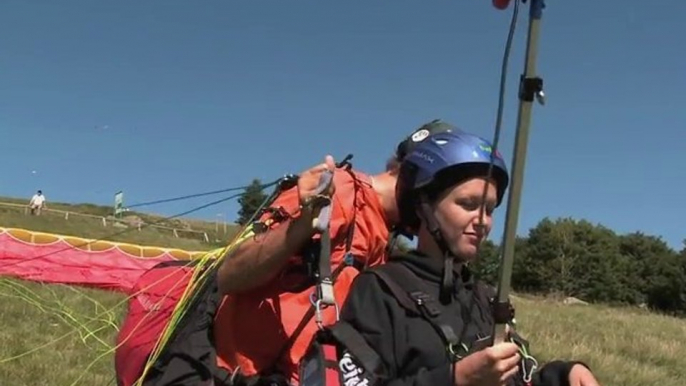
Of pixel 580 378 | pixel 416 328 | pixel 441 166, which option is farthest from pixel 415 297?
pixel 580 378

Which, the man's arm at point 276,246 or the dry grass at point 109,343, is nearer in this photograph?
the man's arm at point 276,246

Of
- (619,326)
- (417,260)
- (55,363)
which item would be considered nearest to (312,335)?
(417,260)

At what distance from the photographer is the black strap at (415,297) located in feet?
10.0

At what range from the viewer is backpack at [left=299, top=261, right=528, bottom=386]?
288cm

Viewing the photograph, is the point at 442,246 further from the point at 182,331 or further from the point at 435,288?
the point at 182,331

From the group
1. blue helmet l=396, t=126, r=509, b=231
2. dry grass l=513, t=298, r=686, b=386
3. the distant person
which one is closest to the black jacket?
blue helmet l=396, t=126, r=509, b=231

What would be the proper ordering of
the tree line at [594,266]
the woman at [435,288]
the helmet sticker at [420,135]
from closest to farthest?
the woman at [435,288] → the helmet sticker at [420,135] → the tree line at [594,266]

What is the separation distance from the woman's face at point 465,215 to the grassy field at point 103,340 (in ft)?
9.43

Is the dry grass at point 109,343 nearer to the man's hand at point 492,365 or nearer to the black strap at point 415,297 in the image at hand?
the black strap at point 415,297

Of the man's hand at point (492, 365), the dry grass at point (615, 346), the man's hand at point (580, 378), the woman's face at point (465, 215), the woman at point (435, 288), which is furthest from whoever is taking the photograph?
the dry grass at point (615, 346)

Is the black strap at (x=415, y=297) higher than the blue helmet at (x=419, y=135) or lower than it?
lower

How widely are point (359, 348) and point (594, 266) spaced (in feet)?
220

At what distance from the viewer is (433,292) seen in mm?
3234

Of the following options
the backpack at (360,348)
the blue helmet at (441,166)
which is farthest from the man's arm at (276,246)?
the blue helmet at (441,166)
